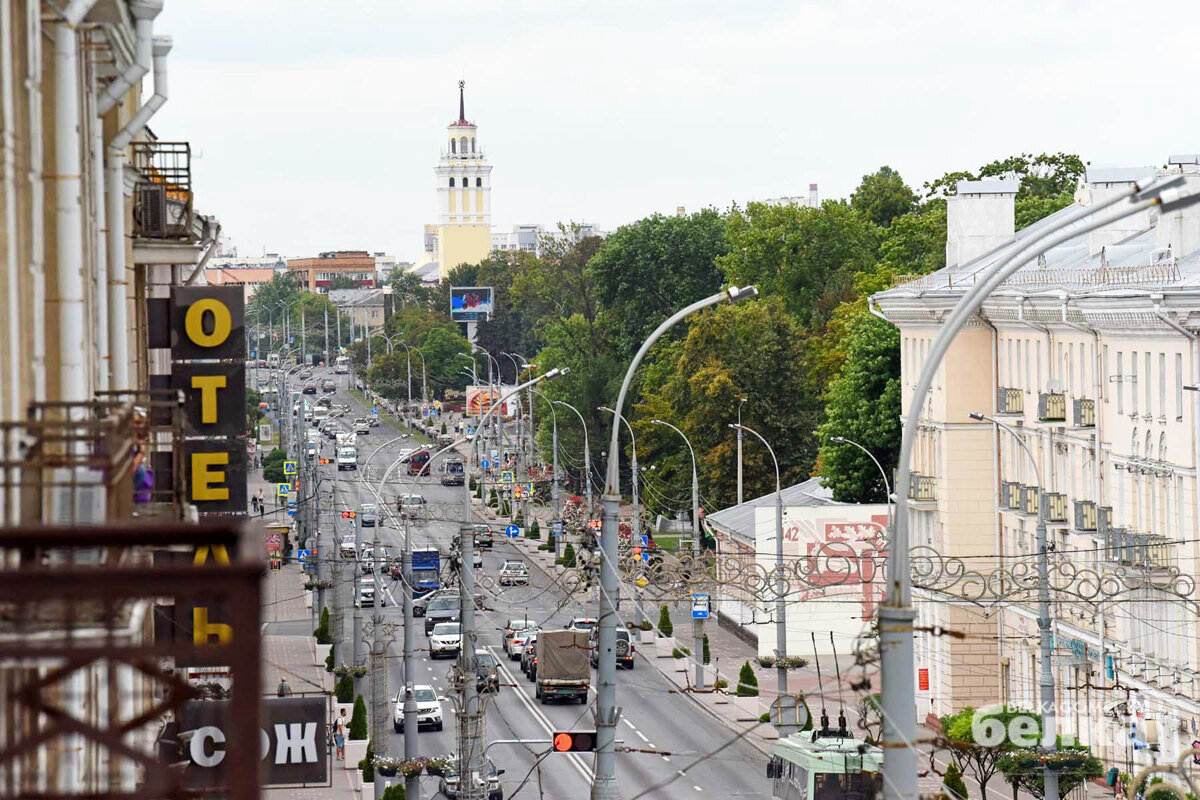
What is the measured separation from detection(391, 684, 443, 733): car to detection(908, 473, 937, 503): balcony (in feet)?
47.6

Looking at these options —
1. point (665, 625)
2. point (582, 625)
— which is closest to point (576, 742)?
point (582, 625)

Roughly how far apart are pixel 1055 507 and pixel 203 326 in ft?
108

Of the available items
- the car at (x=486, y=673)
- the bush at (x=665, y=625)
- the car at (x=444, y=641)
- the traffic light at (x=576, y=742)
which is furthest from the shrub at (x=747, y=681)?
the traffic light at (x=576, y=742)

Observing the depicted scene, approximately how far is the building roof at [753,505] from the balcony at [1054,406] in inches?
538

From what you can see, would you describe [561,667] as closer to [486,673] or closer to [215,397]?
[486,673]

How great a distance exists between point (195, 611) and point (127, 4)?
23.1 feet

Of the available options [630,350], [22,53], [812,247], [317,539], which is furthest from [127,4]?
[630,350]

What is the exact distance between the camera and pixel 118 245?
2248 cm

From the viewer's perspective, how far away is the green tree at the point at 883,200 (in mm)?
122562

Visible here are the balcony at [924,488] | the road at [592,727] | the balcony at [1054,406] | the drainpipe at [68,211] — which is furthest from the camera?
the balcony at [924,488]

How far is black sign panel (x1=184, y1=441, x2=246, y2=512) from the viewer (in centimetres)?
2602

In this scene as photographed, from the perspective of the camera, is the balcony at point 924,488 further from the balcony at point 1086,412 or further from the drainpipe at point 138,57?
the drainpipe at point 138,57

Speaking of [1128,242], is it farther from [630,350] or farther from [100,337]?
[630,350]

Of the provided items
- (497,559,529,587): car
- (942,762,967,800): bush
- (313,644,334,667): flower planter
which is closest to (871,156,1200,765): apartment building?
(942,762,967,800): bush
